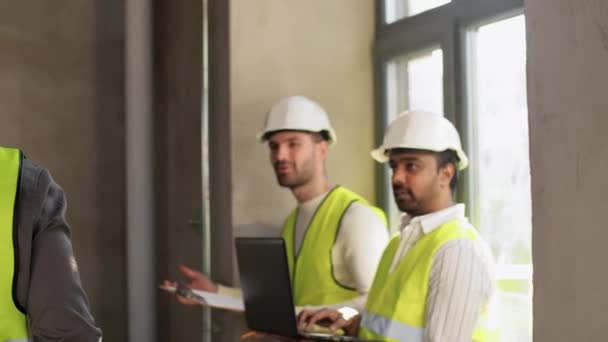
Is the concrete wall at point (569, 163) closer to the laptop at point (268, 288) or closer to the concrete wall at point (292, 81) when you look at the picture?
the laptop at point (268, 288)

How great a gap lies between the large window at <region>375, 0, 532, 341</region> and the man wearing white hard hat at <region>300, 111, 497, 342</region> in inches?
14.9

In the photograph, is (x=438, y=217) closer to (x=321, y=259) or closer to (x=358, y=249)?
(x=358, y=249)

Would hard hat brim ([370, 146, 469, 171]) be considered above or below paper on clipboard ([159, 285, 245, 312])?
above

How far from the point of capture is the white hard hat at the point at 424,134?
3.02 metres

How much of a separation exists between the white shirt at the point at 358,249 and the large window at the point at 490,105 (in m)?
0.35

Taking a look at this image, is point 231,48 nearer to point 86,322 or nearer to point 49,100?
point 49,100

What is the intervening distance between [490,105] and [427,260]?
3.08 ft

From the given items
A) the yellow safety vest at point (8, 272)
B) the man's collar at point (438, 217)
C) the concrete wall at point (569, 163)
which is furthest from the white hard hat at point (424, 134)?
the yellow safety vest at point (8, 272)

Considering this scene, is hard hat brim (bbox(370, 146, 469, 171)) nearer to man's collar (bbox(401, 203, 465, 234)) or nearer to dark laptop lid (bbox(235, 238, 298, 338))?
man's collar (bbox(401, 203, 465, 234))

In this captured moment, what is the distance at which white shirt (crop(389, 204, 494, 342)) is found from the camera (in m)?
2.68

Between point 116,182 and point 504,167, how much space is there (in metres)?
2.36

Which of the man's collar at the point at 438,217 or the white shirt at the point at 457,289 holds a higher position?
the man's collar at the point at 438,217

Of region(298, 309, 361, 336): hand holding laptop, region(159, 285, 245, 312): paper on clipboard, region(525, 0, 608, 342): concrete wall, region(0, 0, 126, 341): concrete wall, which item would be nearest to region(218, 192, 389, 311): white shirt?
region(298, 309, 361, 336): hand holding laptop

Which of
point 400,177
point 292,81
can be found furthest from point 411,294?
point 292,81
